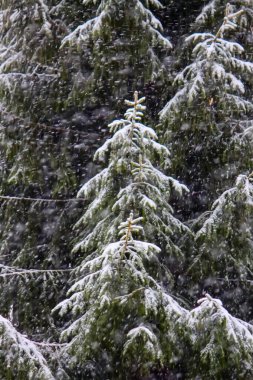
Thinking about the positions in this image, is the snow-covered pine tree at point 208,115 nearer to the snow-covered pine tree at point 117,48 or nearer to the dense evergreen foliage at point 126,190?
the dense evergreen foliage at point 126,190

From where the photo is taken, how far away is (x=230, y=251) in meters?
4.83

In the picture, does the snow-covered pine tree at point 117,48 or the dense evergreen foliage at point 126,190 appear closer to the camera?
the dense evergreen foliage at point 126,190

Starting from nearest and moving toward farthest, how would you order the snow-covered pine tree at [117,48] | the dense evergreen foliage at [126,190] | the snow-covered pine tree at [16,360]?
the dense evergreen foliage at [126,190]
the snow-covered pine tree at [16,360]
the snow-covered pine tree at [117,48]

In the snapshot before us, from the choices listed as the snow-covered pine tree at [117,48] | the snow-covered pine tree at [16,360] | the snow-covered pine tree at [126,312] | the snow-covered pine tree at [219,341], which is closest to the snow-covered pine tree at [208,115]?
the snow-covered pine tree at [117,48]

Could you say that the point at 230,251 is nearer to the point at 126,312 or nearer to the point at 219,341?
the point at 219,341

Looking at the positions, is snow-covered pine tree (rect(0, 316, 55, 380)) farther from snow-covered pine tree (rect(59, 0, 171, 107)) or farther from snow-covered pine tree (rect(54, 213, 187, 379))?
snow-covered pine tree (rect(59, 0, 171, 107))

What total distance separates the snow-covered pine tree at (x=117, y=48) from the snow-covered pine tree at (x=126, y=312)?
77.8 inches

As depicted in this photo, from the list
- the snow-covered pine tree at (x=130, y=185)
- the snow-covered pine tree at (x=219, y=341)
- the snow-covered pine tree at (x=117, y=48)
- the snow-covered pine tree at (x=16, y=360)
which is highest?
the snow-covered pine tree at (x=117, y=48)

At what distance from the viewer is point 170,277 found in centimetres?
439

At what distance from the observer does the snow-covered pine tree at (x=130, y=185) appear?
393 cm

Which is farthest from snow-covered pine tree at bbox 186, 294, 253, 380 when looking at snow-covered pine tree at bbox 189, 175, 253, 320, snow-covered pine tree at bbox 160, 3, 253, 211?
snow-covered pine tree at bbox 160, 3, 253, 211

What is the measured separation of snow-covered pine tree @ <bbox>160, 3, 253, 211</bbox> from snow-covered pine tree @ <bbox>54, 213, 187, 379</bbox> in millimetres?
1346

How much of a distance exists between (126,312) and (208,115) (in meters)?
2.07

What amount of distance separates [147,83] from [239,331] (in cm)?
280
